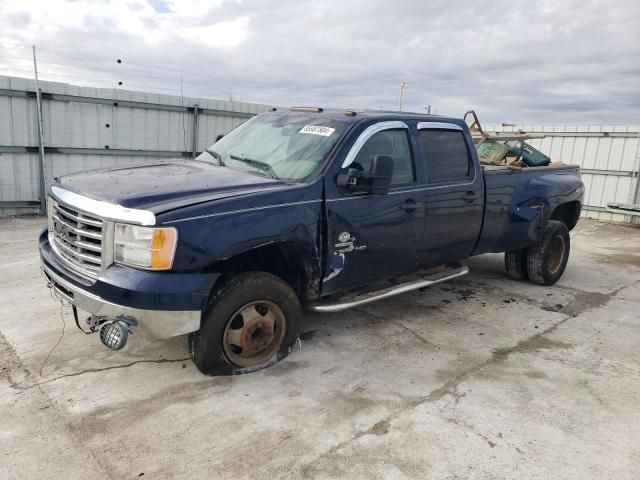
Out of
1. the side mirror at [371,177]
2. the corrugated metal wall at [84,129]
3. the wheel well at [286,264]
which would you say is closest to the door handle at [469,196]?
the side mirror at [371,177]

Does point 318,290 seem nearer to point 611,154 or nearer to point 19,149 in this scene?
point 19,149

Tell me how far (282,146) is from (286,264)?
107 centimetres

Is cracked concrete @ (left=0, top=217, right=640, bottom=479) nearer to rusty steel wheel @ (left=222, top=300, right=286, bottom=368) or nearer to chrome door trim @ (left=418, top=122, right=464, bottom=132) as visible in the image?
rusty steel wheel @ (left=222, top=300, right=286, bottom=368)

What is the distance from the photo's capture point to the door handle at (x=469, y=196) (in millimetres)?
4926

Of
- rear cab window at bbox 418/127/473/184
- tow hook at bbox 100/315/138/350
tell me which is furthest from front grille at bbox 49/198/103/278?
rear cab window at bbox 418/127/473/184

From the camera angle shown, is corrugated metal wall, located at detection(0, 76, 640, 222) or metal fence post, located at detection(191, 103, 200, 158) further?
metal fence post, located at detection(191, 103, 200, 158)

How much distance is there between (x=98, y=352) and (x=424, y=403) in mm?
2485

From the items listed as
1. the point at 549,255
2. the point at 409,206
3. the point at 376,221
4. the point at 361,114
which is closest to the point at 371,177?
the point at 376,221

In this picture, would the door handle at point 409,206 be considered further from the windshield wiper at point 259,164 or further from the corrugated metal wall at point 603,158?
the corrugated metal wall at point 603,158

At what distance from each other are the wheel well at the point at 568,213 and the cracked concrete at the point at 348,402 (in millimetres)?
1899

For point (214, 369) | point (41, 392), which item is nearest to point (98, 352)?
point (41, 392)

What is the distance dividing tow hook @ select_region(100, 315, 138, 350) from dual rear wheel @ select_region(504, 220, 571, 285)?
194 inches

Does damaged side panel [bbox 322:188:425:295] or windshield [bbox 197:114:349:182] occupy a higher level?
windshield [bbox 197:114:349:182]

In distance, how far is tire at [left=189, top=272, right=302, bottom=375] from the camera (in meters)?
3.35
